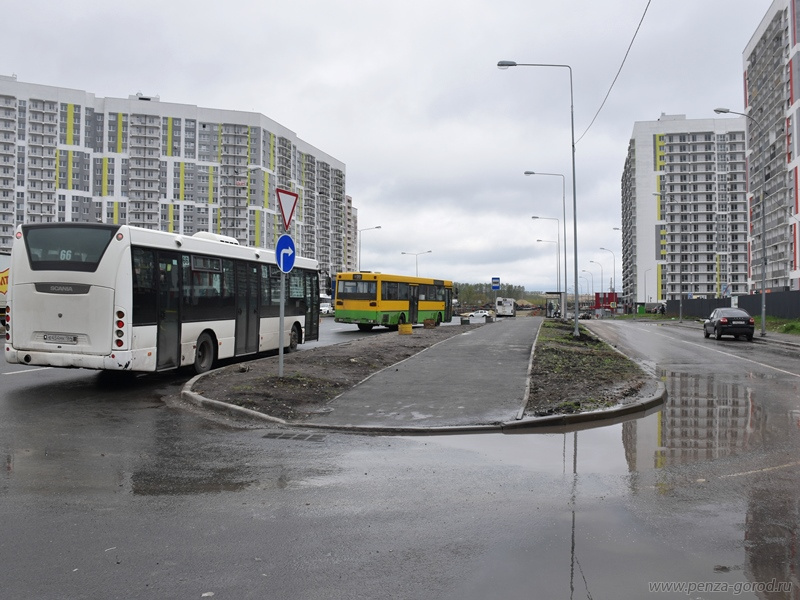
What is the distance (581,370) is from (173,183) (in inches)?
4589

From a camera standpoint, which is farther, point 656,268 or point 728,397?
point 656,268

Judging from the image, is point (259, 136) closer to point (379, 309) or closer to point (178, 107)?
point (178, 107)

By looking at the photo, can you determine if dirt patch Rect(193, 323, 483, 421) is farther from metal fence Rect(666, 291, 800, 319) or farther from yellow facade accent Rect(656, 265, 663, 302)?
yellow facade accent Rect(656, 265, 663, 302)

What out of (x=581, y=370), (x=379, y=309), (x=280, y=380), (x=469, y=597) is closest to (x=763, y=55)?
(x=379, y=309)

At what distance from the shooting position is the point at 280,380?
36.9 ft

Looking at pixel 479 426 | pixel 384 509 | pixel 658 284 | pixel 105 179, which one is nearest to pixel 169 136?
pixel 105 179

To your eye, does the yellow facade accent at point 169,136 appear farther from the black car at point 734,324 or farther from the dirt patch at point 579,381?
the dirt patch at point 579,381

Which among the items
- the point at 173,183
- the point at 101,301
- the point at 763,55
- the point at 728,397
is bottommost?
the point at 728,397

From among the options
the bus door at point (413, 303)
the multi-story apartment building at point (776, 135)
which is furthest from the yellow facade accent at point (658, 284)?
the bus door at point (413, 303)

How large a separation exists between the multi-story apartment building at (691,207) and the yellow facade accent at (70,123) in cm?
10680

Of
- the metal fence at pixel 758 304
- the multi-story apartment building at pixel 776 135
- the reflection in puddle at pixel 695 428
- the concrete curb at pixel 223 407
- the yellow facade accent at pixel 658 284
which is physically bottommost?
the reflection in puddle at pixel 695 428

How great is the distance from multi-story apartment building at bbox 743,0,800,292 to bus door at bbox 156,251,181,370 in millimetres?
59637

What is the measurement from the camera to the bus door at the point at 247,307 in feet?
47.4

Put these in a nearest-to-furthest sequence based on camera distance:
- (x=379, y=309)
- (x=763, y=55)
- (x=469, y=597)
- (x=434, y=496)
→ 1. (x=469, y=597)
2. (x=434, y=496)
3. (x=379, y=309)
4. (x=763, y=55)
